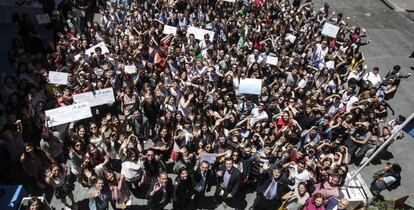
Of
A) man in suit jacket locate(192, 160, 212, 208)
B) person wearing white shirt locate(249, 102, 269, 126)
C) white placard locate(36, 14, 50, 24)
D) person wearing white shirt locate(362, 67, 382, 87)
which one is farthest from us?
person wearing white shirt locate(362, 67, 382, 87)

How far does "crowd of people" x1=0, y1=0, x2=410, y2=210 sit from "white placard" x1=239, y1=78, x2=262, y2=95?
0.79ft

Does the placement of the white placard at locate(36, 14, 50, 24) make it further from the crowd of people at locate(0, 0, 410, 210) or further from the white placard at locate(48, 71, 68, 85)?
the white placard at locate(48, 71, 68, 85)

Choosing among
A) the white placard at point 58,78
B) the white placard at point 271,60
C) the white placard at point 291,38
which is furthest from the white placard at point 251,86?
the white placard at point 58,78

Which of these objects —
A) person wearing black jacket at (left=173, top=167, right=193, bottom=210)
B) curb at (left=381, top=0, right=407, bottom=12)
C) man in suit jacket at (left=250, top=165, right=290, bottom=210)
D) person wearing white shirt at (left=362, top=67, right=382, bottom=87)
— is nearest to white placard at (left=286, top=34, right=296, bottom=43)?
person wearing white shirt at (left=362, top=67, right=382, bottom=87)

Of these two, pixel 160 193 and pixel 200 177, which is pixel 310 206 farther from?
pixel 160 193

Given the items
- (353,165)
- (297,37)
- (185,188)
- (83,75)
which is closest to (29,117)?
(83,75)

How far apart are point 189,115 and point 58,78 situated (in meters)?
4.30

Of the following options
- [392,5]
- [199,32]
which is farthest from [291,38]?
[392,5]

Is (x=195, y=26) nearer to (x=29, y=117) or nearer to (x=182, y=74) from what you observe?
(x=182, y=74)

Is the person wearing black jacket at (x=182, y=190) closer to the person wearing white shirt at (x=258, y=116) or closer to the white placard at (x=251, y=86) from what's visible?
the person wearing white shirt at (x=258, y=116)

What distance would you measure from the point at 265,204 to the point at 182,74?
16.3ft

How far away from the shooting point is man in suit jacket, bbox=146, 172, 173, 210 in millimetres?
8703

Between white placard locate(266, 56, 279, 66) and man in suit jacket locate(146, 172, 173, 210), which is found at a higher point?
white placard locate(266, 56, 279, 66)

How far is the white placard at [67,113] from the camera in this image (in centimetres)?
980
